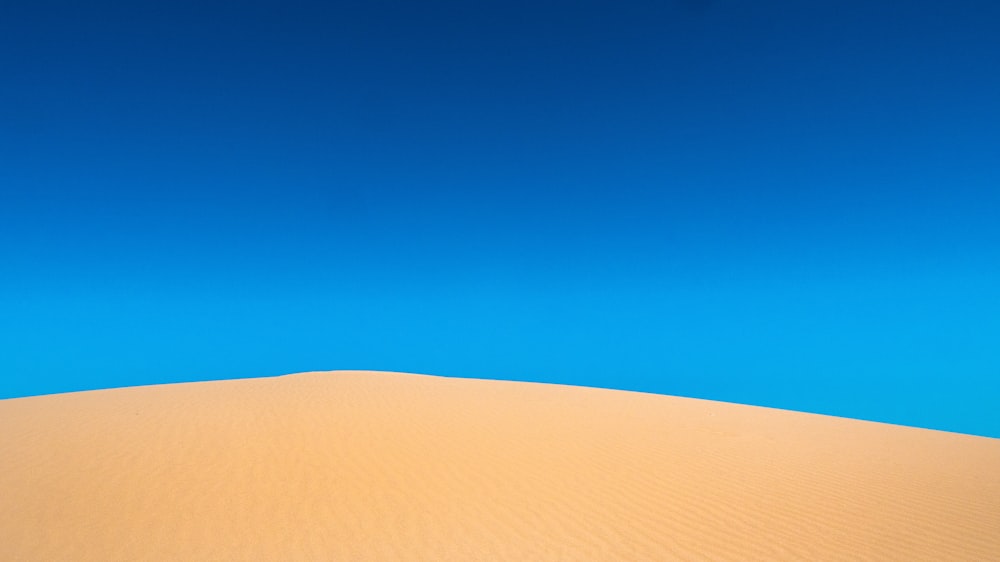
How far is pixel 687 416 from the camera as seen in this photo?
48.6ft

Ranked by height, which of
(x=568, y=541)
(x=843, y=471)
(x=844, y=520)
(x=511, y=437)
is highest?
(x=511, y=437)

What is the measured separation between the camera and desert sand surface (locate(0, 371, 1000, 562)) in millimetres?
5422

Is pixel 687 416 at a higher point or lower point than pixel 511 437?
higher

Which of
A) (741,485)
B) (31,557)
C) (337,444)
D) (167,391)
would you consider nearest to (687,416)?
(741,485)

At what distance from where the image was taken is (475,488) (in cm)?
732

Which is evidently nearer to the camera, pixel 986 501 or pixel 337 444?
pixel 986 501

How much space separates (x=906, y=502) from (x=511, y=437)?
6822 millimetres

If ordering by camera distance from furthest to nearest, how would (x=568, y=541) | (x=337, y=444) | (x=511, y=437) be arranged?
(x=511, y=437) → (x=337, y=444) → (x=568, y=541)

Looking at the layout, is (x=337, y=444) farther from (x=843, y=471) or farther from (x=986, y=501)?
(x=986, y=501)

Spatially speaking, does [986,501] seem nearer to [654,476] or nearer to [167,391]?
[654,476]

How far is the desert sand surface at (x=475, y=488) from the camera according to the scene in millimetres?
5422

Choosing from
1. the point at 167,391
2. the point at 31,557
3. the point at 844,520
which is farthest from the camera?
the point at 167,391

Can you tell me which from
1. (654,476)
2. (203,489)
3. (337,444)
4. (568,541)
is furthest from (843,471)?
(203,489)

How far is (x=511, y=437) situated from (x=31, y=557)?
780cm
